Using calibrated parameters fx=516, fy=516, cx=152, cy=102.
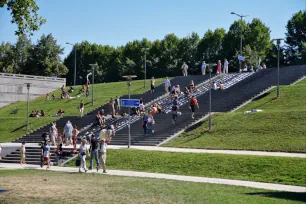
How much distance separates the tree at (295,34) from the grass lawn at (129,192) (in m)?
70.2

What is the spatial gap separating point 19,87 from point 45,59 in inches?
879

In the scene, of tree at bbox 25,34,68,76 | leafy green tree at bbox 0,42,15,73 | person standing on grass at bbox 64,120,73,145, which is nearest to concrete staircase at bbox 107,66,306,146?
person standing on grass at bbox 64,120,73,145

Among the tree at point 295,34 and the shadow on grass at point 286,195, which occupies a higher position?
the tree at point 295,34

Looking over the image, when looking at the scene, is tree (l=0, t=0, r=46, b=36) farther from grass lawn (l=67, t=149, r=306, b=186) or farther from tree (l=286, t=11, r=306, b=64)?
tree (l=286, t=11, r=306, b=64)

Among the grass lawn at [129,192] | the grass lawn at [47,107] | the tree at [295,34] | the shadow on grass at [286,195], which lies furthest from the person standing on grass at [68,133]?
the tree at [295,34]

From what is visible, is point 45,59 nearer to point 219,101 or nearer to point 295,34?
point 295,34

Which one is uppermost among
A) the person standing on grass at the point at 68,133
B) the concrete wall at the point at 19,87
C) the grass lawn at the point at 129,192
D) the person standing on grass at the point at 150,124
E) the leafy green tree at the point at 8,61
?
the leafy green tree at the point at 8,61

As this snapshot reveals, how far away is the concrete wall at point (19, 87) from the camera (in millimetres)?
66188

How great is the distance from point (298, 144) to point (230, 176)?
250 inches

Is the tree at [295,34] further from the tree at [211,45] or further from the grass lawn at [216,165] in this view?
the grass lawn at [216,165]

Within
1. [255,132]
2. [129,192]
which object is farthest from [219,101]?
[129,192]


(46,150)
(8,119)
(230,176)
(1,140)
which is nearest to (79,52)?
(8,119)

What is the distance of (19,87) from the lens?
67.8 metres

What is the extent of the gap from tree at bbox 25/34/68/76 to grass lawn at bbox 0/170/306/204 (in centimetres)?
7004
